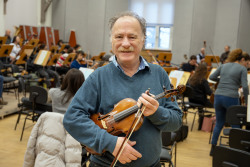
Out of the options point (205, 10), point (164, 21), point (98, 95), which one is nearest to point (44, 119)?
point (98, 95)

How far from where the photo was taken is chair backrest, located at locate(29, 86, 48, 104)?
4.95m

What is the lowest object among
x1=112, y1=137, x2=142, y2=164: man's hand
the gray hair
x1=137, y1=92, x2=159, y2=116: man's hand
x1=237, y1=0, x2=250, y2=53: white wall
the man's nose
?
x1=112, y1=137, x2=142, y2=164: man's hand

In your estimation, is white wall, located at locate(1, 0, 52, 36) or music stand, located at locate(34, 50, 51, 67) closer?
music stand, located at locate(34, 50, 51, 67)

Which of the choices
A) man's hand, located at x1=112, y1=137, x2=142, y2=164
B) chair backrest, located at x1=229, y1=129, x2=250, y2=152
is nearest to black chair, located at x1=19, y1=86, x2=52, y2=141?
chair backrest, located at x1=229, y1=129, x2=250, y2=152

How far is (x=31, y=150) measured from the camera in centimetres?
277

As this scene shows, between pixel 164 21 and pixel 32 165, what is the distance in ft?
43.5

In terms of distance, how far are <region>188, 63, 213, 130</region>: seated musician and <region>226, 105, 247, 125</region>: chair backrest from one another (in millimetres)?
2079

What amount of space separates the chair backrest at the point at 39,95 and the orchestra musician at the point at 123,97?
3636mm

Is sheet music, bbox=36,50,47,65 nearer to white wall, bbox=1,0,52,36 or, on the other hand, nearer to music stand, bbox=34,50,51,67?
music stand, bbox=34,50,51,67

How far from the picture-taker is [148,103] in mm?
1305

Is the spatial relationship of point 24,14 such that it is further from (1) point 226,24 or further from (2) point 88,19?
(1) point 226,24

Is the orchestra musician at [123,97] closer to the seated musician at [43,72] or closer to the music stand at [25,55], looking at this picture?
the music stand at [25,55]

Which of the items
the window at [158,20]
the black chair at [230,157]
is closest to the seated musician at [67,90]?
the black chair at [230,157]

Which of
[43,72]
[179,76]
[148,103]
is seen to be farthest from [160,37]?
[148,103]
